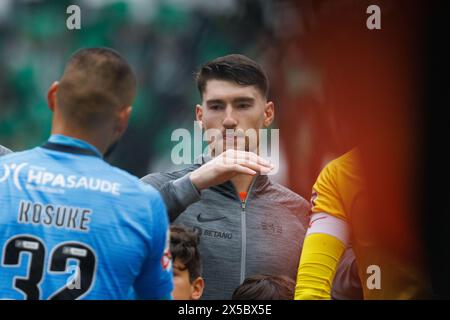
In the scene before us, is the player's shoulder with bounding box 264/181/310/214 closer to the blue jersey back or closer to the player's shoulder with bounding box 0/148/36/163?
the blue jersey back

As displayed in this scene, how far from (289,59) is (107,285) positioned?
1910 mm

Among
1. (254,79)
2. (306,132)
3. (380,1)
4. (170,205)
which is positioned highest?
(380,1)

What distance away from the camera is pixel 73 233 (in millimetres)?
2447

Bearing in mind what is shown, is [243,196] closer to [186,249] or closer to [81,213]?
[186,249]

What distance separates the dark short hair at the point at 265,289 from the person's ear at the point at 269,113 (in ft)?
2.65

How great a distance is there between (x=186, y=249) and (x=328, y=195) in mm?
832

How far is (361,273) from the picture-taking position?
378 cm

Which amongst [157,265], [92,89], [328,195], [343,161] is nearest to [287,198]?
[328,195]

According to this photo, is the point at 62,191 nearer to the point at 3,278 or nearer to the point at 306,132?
the point at 3,278

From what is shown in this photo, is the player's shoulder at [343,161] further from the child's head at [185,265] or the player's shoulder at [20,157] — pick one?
the player's shoulder at [20,157]

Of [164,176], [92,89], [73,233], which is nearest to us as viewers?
[73,233]

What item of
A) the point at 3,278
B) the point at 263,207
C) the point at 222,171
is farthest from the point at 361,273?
the point at 3,278

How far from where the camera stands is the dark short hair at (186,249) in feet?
11.3

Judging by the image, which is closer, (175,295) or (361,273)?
(175,295)
